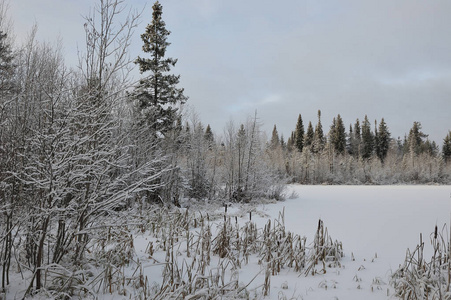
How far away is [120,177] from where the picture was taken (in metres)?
3.29

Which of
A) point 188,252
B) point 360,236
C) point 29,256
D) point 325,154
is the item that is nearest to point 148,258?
point 188,252

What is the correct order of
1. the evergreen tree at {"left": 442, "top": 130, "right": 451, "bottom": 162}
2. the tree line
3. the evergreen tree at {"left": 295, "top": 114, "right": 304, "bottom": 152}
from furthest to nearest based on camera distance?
the evergreen tree at {"left": 295, "top": 114, "right": 304, "bottom": 152} → the evergreen tree at {"left": 442, "top": 130, "right": 451, "bottom": 162} → the tree line

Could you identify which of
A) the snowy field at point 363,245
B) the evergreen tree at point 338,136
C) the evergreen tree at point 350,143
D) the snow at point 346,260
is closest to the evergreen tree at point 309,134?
the evergreen tree at point 338,136

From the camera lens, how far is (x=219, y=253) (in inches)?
171

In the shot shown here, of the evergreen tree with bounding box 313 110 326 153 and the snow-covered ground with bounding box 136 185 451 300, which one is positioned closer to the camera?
the snow-covered ground with bounding box 136 185 451 300

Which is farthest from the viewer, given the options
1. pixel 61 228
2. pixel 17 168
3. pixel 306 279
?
pixel 306 279

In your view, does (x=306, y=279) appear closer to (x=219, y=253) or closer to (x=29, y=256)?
(x=219, y=253)

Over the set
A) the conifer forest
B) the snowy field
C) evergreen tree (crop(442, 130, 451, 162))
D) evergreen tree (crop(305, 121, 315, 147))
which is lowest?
the snowy field

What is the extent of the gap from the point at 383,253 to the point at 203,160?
10708 mm

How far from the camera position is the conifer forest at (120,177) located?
2545mm

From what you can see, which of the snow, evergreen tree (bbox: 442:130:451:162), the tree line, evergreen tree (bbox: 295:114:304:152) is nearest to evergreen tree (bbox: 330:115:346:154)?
the tree line

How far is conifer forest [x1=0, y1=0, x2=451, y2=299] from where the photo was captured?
8.35 feet

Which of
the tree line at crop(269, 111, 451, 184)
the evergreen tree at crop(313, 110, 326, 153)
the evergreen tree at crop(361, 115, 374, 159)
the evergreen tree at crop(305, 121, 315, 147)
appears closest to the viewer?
the tree line at crop(269, 111, 451, 184)

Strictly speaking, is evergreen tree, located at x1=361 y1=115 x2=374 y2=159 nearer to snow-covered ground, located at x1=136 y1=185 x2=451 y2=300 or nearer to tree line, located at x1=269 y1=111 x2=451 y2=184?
tree line, located at x1=269 y1=111 x2=451 y2=184
